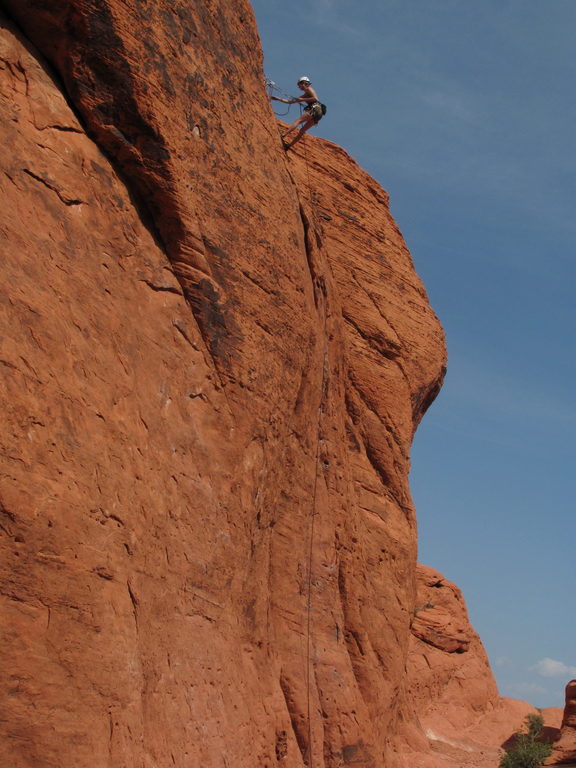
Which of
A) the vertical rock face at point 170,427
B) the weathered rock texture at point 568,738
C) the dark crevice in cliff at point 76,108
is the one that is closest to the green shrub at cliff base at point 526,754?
the weathered rock texture at point 568,738

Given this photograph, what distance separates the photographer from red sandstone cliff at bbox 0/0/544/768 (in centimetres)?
902

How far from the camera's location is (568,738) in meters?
31.1

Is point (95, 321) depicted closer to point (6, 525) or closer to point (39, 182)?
point (39, 182)

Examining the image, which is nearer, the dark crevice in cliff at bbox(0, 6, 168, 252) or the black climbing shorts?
the dark crevice in cliff at bbox(0, 6, 168, 252)

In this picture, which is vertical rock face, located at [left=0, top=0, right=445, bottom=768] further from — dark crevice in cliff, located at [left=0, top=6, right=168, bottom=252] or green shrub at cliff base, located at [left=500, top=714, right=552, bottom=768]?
green shrub at cliff base, located at [left=500, top=714, right=552, bottom=768]

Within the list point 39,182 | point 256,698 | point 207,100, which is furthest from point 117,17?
point 256,698

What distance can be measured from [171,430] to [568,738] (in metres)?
25.2

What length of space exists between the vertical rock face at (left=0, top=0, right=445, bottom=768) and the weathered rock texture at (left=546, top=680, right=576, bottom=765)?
14.6 metres

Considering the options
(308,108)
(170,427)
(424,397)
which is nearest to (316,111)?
(308,108)

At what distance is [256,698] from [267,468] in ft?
10.8

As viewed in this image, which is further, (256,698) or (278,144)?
(278,144)

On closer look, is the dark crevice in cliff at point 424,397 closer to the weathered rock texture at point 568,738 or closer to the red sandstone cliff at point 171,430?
the red sandstone cliff at point 171,430

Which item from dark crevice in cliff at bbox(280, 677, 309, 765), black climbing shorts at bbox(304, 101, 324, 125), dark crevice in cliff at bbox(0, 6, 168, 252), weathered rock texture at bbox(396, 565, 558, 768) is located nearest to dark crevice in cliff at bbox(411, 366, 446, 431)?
black climbing shorts at bbox(304, 101, 324, 125)

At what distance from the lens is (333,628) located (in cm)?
1619
